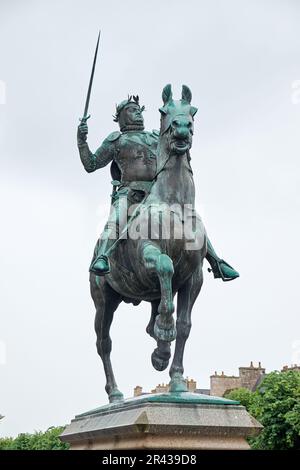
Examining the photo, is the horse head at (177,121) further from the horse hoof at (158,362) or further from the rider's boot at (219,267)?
the horse hoof at (158,362)

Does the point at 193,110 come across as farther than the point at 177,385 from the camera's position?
Yes

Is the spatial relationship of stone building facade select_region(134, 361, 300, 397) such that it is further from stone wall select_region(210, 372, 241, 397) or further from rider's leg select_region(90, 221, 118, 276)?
rider's leg select_region(90, 221, 118, 276)

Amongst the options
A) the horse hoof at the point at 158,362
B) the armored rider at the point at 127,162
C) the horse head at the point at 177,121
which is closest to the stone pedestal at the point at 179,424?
the horse hoof at the point at 158,362

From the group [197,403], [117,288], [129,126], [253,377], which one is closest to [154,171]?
[129,126]

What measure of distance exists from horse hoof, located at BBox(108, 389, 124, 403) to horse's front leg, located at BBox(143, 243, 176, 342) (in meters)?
2.17

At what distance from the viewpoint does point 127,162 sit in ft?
42.0

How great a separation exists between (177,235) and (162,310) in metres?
1.06

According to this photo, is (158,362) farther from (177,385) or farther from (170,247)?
(170,247)

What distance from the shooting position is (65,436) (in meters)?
12.4

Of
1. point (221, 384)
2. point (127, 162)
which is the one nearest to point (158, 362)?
point (127, 162)

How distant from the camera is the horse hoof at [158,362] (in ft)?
36.0

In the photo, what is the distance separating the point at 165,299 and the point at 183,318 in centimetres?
105

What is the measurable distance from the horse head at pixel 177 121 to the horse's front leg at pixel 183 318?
5.38ft

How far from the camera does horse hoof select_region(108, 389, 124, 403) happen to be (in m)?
12.3
